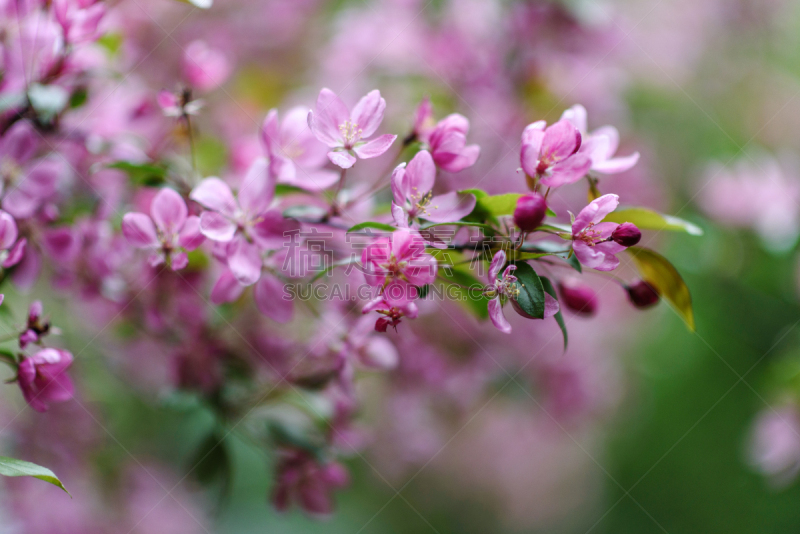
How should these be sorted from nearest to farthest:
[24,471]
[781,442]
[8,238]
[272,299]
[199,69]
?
[24,471]
[8,238]
[272,299]
[199,69]
[781,442]

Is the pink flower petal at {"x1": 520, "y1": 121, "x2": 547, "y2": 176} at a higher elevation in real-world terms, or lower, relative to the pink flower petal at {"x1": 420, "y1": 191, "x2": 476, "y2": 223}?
higher

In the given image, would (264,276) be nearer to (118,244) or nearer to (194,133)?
(118,244)

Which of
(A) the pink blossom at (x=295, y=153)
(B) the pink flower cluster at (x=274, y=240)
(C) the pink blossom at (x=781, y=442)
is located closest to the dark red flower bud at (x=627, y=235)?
(B) the pink flower cluster at (x=274, y=240)

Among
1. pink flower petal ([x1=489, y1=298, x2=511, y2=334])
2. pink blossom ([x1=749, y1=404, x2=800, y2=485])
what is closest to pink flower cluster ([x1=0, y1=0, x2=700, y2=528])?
pink flower petal ([x1=489, y1=298, x2=511, y2=334])

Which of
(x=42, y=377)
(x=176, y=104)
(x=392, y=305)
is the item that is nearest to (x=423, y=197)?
(x=392, y=305)

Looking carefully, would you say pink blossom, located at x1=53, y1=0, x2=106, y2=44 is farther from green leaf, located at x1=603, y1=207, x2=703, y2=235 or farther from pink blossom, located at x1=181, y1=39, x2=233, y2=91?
green leaf, located at x1=603, y1=207, x2=703, y2=235

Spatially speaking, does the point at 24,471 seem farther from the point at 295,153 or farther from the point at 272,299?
the point at 295,153
